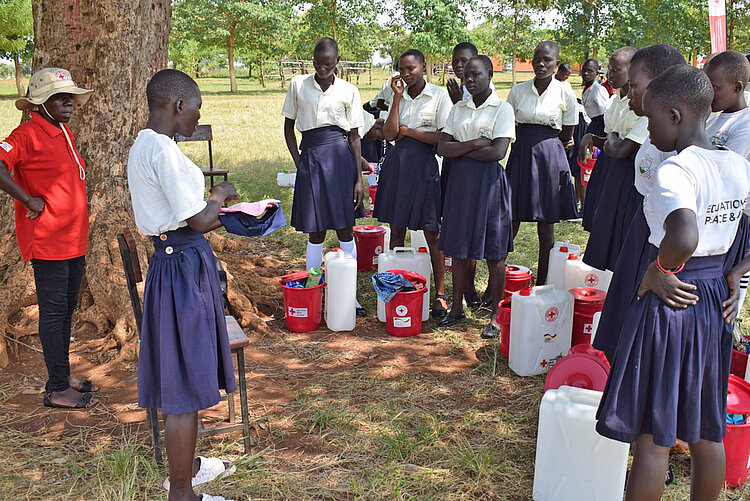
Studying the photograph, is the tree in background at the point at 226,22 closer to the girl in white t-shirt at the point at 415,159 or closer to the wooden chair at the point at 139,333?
the girl in white t-shirt at the point at 415,159

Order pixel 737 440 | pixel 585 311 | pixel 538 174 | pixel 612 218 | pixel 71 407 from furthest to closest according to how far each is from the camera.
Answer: pixel 538 174, pixel 585 311, pixel 612 218, pixel 71 407, pixel 737 440

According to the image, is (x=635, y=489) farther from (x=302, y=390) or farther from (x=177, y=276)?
(x=302, y=390)

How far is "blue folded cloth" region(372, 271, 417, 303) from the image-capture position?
15.2 feet

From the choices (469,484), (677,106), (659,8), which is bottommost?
(469,484)

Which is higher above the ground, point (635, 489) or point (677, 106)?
point (677, 106)

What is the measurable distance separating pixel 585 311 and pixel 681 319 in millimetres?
2105

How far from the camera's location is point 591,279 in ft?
15.8

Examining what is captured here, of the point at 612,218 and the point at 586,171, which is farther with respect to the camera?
the point at 586,171

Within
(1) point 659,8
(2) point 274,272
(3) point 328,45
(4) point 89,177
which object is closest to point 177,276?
(4) point 89,177

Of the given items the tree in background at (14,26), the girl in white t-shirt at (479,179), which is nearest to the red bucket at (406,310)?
the girl in white t-shirt at (479,179)

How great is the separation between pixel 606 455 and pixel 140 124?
3.65 m

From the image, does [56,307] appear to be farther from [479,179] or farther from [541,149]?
[541,149]

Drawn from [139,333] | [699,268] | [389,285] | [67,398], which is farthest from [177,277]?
[389,285]

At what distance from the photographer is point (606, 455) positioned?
2.68 meters
